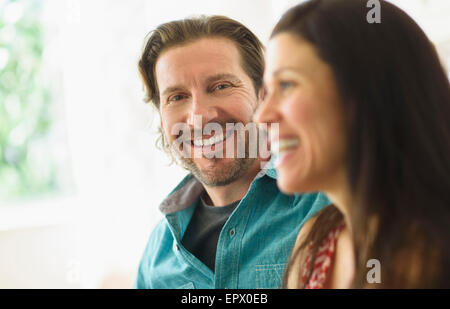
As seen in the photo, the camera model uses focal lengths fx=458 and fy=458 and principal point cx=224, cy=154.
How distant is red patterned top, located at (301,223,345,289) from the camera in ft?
→ 2.31

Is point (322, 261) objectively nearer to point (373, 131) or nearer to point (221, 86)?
point (373, 131)

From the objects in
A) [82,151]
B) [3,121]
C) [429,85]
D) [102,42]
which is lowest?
[429,85]

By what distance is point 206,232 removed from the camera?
1.29 meters

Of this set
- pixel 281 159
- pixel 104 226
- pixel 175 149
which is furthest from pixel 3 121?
pixel 281 159

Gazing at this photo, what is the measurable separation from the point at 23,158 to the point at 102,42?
0.85 m

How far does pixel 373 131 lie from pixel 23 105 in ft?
8.52

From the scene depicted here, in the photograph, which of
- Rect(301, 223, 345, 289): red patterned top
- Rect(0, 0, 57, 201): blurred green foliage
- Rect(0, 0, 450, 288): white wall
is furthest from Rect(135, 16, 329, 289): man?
Rect(0, 0, 57, 201): blurred green foliage

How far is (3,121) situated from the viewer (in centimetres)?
269

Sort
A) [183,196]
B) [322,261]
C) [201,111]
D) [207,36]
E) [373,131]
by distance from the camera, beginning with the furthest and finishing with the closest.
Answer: [183,196], [207,36], [201,111], [322,261], [373,131]

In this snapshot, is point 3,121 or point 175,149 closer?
point 175,149

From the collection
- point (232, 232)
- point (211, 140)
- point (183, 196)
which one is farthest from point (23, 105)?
point (232, 232)

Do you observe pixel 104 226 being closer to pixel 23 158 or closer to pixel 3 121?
pixel 23 158

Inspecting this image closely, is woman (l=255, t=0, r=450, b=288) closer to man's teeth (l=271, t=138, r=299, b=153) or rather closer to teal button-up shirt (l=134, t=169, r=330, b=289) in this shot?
man's teeth (l=271, t=138, r=299, b=153)

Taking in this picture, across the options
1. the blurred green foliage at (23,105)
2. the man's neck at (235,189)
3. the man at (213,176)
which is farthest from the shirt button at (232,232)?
the blurred green foliage at (23,105)
